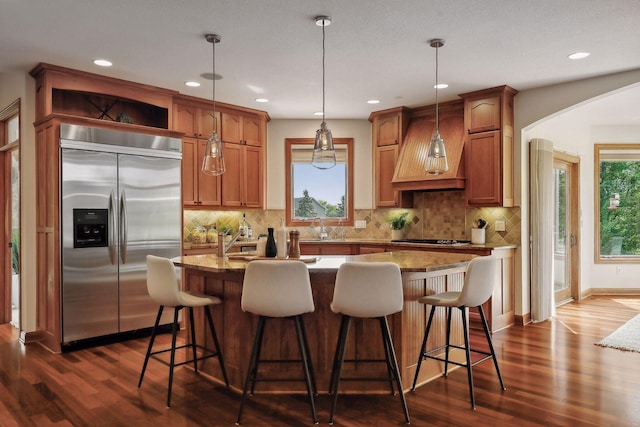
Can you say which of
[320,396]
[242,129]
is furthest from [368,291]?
[242,129]

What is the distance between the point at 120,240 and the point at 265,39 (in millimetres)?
2410

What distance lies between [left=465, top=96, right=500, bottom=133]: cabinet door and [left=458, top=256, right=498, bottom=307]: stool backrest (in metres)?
2.51

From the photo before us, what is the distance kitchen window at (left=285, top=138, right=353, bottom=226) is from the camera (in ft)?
22.5

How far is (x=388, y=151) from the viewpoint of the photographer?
21.2ft

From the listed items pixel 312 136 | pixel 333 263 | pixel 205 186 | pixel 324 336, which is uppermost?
pixel 312 136

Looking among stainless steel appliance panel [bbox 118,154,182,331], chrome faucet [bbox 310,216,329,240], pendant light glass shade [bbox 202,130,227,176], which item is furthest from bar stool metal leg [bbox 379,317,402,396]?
chrome faucet [bbox 310,216,329,240]

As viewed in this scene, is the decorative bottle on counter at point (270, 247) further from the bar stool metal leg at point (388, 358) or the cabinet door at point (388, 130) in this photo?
the cabinet door at point (388, 130)

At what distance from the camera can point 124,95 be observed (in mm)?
4992

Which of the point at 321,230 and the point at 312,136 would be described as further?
the point at 312,136

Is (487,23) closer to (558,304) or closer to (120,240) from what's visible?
(120,240)

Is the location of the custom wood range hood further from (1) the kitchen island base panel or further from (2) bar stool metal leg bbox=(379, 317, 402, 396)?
(2) bar stool metal leg bbox=(379, 317, 402, 396)

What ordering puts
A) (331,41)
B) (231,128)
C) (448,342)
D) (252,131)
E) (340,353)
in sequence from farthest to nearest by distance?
(252,131), (231,128), (331,41), (448,342), (340,353)

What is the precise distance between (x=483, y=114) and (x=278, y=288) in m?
3.66

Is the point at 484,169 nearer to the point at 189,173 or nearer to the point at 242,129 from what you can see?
the point at 242,129
